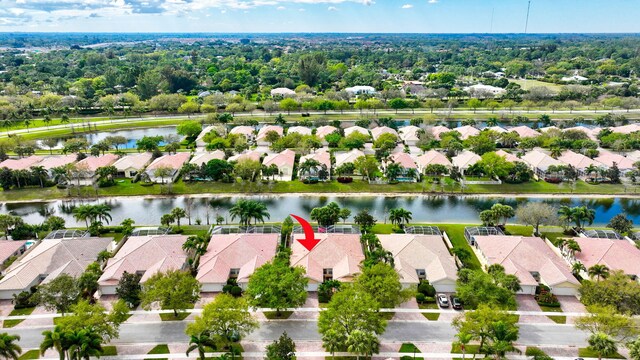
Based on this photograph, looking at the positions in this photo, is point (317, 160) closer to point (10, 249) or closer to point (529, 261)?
point (529, 261)

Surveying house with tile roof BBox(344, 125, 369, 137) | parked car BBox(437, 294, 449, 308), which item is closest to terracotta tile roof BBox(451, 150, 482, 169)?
house with tile roof BBox(344, 125, 369, 137)

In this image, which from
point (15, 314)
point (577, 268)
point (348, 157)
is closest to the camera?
point (15, 314)

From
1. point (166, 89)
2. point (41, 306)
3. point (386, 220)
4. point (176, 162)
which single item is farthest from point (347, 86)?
point (41, 306)

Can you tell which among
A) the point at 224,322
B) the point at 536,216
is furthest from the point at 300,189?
the point at 224,322

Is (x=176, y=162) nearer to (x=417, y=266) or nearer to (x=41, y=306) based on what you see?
(x=41, y=306)

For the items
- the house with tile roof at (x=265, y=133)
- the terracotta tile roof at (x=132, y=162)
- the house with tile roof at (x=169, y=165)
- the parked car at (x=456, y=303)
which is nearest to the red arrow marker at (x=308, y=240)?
the parked car at (x=456, y=303)

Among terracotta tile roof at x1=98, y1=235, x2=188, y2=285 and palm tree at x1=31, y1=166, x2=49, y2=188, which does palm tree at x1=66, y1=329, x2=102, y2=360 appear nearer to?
terracotta tile roof at x1=98, y1=235, x2=188, y2=285
